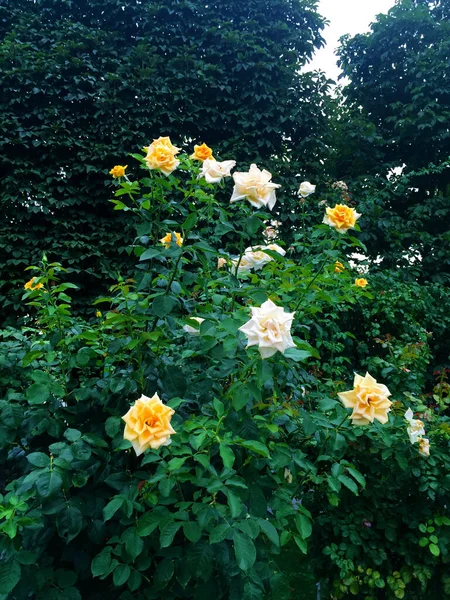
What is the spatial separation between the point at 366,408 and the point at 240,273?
72 centimetres

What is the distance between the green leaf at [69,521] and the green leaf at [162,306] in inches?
22.7

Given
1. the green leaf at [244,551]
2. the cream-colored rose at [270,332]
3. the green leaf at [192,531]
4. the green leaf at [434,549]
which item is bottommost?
the green leaf at [434,549]

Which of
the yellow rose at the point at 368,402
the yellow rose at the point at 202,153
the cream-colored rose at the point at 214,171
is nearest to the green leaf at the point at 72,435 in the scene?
the yellow rose at the point at 368,402

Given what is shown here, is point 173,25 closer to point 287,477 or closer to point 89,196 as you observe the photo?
point 89,196

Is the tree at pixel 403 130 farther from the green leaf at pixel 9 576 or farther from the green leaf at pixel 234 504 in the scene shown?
the green leaf at pixel 9 576

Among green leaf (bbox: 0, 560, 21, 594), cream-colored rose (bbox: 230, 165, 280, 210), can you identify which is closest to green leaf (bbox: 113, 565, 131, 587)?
green leaf (bbox: 0, 560, 21, 594)

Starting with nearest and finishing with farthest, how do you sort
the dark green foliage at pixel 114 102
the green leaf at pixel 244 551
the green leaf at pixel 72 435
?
1. the green leaf at pixel 244 551
2. the green leaf at pixel 72 435
3. the dark green foliage at pixel 114 102

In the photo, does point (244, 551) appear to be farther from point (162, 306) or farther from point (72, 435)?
point (162, 306)

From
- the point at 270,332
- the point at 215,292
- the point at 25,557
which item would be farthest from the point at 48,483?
the point at 215,292

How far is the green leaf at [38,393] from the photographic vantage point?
138 cm

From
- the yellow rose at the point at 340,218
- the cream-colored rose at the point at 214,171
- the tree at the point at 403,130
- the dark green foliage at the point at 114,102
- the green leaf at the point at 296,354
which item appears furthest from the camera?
the tree at the point at 403,130

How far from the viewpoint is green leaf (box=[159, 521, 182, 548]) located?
116 cm

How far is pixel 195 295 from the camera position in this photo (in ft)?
7.61

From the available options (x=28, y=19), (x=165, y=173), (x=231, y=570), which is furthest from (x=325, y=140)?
(x=231, y=570)
